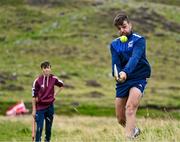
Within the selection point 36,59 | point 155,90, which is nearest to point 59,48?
point 36,59

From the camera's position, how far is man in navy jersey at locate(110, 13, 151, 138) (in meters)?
10.9

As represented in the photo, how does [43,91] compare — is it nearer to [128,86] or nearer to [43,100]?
[43,100]

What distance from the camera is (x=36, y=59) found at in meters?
127

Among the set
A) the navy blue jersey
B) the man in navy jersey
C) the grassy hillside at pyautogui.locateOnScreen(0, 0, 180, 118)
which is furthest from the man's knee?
the grassy hillside at pyautogui.locateOnScreen(0, 0, 180, 118)

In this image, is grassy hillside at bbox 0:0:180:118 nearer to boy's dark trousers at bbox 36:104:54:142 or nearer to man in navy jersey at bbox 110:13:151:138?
boy's dark trousers at bbox 36:104:54:142

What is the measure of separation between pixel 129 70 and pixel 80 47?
128803mm

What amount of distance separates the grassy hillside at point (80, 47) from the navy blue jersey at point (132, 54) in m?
49.3

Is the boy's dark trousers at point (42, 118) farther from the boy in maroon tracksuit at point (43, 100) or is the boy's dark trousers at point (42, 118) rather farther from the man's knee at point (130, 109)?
the man's knee at point (130, 109)

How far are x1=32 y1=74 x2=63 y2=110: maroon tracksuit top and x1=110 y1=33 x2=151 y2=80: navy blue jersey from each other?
158 inches

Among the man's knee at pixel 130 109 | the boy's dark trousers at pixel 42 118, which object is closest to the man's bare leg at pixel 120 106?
the man's knee at pixel 130 109

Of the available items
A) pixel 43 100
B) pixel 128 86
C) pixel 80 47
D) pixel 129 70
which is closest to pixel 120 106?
pixel 128 86

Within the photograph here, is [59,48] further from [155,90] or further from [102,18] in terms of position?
[155,90]

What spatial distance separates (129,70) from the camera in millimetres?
10859

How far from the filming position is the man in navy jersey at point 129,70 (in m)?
10.9
